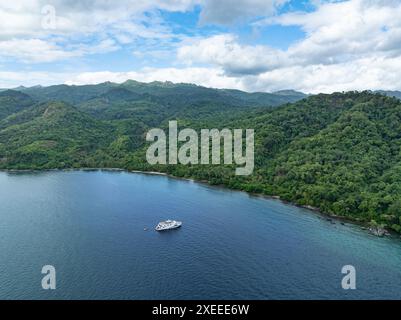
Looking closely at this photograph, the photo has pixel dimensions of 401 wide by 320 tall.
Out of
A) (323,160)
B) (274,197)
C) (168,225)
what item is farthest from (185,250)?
(323,160)

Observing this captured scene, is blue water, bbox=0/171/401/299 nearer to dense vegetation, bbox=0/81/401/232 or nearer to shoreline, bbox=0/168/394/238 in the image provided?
shoreline, bbox=0/168/394/238

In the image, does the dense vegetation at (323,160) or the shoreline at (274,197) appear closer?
the shoreline at (274,197)

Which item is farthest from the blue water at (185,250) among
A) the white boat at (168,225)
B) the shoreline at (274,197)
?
the shoreline at (274,197)

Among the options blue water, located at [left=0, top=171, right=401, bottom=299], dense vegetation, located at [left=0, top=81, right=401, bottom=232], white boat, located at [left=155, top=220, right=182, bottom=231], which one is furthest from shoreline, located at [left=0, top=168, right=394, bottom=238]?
white boat, located at [left=155, top=220, right=182, bottom=231]

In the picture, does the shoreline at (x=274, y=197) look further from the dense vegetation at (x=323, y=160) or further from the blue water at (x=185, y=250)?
the blue water at (x=185, y=250)

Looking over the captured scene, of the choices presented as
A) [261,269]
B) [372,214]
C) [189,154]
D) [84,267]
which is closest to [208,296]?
[261,269]
